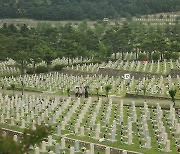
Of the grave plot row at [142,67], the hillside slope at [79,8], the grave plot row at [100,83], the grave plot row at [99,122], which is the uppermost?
the hillside slope at [79,8]

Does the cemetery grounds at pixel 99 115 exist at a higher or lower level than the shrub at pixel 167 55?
lower

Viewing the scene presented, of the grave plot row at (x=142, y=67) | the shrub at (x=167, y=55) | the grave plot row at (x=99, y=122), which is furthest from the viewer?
the shrub at (x=167, y=55)

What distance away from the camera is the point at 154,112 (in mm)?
32812

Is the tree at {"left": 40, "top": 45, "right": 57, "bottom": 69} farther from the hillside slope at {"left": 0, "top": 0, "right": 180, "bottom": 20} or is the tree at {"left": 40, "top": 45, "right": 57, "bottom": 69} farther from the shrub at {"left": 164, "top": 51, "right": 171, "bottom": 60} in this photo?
the hillside slope at {"left": 0, "top": 0, "right": 180, "bottom": 20}

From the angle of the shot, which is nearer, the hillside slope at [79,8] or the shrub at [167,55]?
the shrub at [167,55]

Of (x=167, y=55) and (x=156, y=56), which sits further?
(x=167, y=55)

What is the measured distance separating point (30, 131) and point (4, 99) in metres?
19.9

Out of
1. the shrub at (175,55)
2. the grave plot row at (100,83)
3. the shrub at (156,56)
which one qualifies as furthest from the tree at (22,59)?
the shrub at (175,55)

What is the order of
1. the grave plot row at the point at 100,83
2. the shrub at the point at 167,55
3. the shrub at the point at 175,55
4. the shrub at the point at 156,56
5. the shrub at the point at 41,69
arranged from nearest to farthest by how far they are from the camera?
the grave plot row at the point at 100,83 → the shrub at the point at 175,55 → the shrub at the point at 41,69 → the shrub at the point at 156,56 → the shrub at the point at 167,55

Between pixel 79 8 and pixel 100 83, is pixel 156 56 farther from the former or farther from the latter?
pixel 79 8

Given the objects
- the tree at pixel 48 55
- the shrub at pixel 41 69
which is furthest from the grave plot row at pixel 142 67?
the tree at pixel 48 55

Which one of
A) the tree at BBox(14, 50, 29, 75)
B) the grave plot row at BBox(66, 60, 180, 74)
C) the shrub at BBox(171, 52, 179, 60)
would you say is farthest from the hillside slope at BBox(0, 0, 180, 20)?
the shrub at BBox(171, 52, 179, 60)

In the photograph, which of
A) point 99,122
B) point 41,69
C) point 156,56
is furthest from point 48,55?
point 99,122

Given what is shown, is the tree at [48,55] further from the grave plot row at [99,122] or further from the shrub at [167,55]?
the grave plot row at [99,122]
